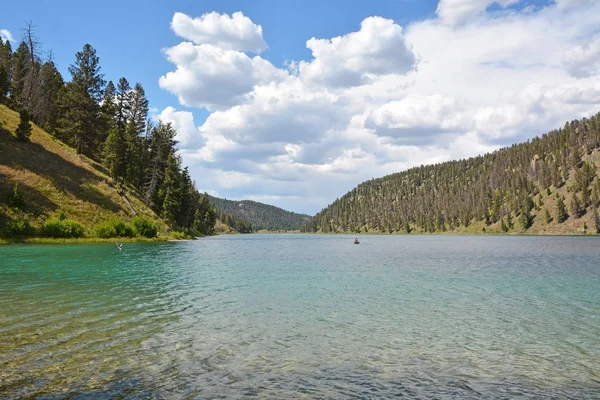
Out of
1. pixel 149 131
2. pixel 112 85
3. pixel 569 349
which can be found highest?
pixel 112 85

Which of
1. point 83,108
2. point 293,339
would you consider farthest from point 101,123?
point 293,339

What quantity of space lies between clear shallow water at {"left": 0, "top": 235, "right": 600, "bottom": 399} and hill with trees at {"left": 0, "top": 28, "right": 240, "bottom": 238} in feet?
167

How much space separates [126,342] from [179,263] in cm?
3714

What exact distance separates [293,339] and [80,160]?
107m

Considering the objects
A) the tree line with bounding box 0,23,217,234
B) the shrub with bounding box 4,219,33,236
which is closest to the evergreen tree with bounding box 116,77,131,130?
the tree line with bounding box 0,23,217,234

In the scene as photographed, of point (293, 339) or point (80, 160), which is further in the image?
point (80, 160)

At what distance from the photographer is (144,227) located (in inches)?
3775

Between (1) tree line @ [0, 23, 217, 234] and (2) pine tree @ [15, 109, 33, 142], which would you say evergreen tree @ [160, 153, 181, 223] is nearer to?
(1) tree line @ [0, 23, 217, 234]

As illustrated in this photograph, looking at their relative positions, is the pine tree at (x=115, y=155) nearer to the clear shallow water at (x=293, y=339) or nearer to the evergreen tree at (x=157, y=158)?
the evergreen tree at (x=157, y=158)

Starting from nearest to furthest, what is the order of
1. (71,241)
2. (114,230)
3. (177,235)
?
(71,241) < (114,230) < (177,235)

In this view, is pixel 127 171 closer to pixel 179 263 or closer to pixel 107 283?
pixel 179 263

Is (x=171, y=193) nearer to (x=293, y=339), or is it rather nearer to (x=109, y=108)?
(x=109, y=108)

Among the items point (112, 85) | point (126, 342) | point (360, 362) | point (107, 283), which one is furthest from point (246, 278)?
point (112, 85)

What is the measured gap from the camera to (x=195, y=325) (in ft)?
69.9
